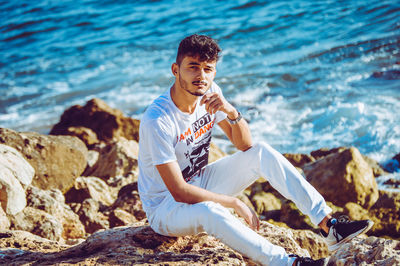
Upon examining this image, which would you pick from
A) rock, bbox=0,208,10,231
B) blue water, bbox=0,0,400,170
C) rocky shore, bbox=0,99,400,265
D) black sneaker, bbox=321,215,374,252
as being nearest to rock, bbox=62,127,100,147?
rocky shore, bbox=0,99,400,265

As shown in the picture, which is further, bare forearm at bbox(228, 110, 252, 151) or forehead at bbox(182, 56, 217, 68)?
bare forearm at bbox(228, 110, 252, 151)

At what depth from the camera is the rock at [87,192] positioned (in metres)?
6.45

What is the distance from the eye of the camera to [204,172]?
440 centimetres

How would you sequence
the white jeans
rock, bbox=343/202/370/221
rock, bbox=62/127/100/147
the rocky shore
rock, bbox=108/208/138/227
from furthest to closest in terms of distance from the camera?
rock, bbox=62/127/100/147
rock, bbox=343/202/370/221
rock, bbox=108/208/138/227
the rocky shore
the white jeans

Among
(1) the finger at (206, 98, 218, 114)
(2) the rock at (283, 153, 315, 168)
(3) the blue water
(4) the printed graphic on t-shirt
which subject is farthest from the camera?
(3) the blue water

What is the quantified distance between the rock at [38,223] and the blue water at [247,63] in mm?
5673

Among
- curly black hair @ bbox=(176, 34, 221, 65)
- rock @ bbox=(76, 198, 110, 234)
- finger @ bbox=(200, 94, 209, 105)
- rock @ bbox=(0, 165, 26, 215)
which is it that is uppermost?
curly black hair @ bbox=(176, 34, 221, 65)

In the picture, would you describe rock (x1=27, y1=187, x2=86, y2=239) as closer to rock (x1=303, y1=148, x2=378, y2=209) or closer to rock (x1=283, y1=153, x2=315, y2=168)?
rock (x1=303, y1=148, x2=378, y2=209)

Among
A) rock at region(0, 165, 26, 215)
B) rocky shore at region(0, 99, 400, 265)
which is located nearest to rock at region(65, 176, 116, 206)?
rocky shore at region(0, 99, 400, 265)

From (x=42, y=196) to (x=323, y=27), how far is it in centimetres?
1428

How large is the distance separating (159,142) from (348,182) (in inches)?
155

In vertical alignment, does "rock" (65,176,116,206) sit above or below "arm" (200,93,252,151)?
below

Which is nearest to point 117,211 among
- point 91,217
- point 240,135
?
point 91,217

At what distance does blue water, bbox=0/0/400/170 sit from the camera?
1060cm
